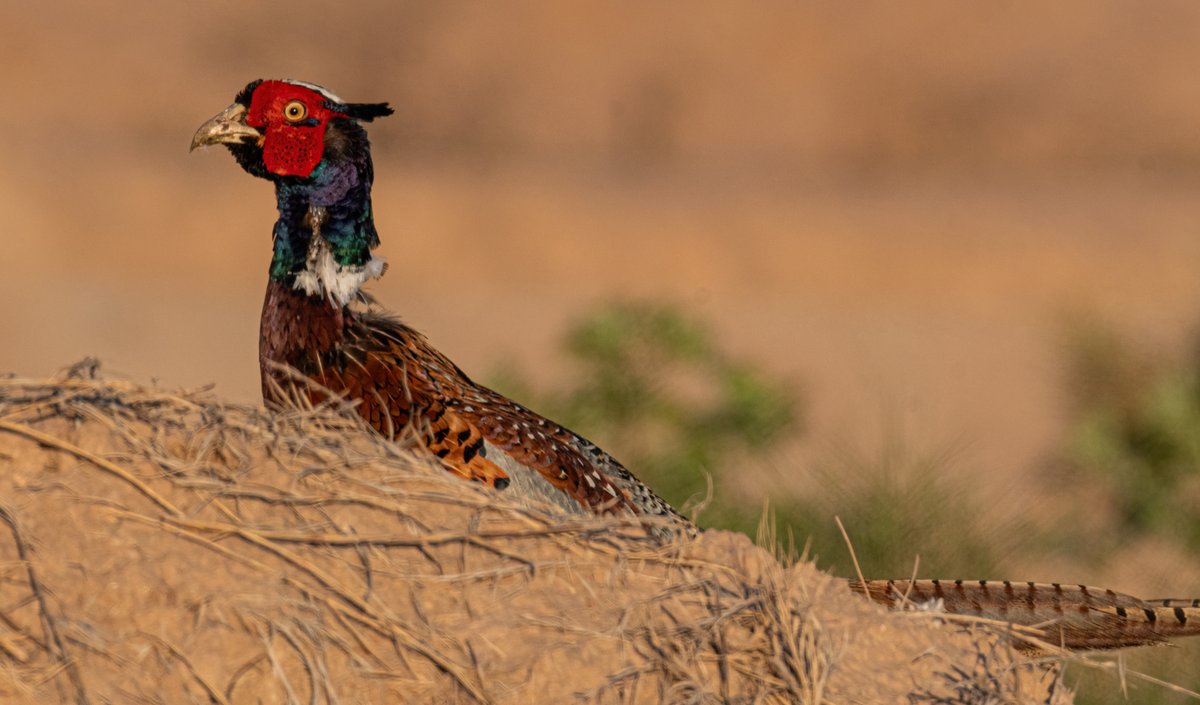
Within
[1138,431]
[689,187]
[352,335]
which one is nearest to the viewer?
[352,335]

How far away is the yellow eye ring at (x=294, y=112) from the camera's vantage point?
647 cm

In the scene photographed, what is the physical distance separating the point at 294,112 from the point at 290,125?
0.16 ft

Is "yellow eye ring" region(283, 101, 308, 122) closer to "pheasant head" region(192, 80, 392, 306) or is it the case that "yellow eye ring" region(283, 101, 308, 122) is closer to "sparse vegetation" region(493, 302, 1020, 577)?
"pheasant head" region(192, 80, 392, 306)

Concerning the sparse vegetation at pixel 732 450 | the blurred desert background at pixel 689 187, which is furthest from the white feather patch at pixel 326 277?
the blurred desert background at pixel 689 187

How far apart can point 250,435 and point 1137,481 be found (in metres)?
12.2

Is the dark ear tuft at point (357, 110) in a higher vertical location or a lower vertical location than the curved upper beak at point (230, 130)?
higher

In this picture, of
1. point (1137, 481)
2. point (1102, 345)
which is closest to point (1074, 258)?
point (1102, 345)

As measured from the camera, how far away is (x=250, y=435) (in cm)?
442

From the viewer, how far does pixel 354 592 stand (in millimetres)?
4066

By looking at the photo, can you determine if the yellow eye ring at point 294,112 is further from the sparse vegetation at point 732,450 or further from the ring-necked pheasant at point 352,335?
the sparse vegetation at point 732,450

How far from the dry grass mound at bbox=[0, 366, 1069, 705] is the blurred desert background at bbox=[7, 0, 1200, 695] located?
1066cm

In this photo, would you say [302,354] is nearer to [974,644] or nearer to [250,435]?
[250,435]

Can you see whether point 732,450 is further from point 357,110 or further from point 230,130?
point 230,130

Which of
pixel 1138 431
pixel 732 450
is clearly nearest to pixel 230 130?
pixel 732 450
